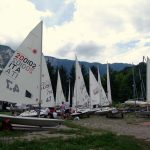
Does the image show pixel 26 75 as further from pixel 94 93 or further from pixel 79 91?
pixel 94 93

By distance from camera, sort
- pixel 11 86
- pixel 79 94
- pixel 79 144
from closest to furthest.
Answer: pixel 79 144 → pixel 11 86 → pixel 79 94

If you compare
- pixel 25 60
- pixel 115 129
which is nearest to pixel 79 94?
pixel 115 129

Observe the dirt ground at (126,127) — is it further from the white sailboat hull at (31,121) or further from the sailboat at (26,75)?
the sailboat at (26,75)

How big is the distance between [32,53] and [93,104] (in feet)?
83.0

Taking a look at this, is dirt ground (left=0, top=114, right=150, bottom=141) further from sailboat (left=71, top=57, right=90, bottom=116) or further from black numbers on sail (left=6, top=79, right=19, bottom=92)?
sailboat (left=71, top=57, right=90, bottom=116)

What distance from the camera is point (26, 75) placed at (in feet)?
72.9

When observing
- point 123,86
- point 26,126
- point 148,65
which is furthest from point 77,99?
point 123,86

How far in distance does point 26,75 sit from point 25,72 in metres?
0.18

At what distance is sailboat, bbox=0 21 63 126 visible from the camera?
21.7 metres

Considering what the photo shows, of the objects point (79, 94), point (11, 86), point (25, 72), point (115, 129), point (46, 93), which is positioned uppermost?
point (79, 94)

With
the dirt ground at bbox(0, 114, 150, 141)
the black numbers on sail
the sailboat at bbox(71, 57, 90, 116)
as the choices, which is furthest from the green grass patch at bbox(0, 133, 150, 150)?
the sailboat at bbox(71, 57, 90, 116)

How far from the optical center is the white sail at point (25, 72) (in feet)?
71.7

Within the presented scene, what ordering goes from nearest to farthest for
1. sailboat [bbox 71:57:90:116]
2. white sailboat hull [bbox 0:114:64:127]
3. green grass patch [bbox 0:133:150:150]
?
1. green grass patch [bbox 0:133:150:150]
2. white sailboat hull [bbox 0:114:64:127]
3. sailboat [bbox 71:57:90:116]

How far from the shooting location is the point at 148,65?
136 feet
